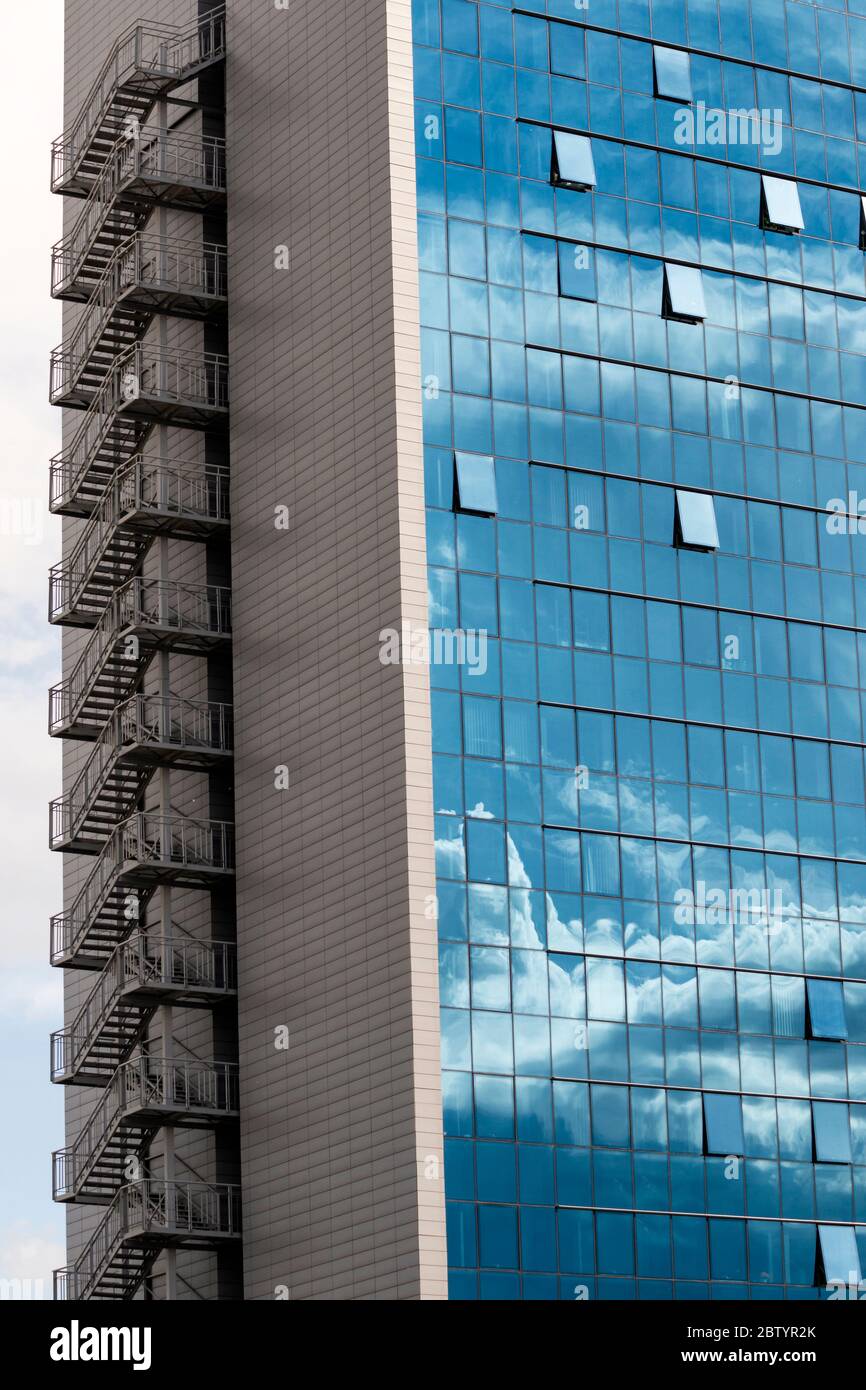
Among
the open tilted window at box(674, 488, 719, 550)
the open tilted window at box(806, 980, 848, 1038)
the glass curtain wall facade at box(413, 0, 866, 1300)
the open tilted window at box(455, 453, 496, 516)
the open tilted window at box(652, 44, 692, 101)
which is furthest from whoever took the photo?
the open tilted window at box(652, 44, 692, 101)

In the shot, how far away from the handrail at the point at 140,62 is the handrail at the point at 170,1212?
3095 cm

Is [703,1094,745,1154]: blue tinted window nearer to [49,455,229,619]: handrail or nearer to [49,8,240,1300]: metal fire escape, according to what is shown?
[49,8,240,1300]: metal fire escape

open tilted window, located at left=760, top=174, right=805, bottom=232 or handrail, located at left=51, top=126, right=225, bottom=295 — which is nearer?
open tilted window, located at left=760, top=174, right=805, bottom=232

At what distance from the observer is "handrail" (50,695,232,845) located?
7269 cm

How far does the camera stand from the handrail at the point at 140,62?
7819 cm

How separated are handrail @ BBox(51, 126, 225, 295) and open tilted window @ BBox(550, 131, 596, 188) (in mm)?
10714

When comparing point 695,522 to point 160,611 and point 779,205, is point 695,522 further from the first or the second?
point 160,611

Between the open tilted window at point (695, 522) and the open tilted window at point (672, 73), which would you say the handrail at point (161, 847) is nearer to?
the open tilted window at point (695, 522)

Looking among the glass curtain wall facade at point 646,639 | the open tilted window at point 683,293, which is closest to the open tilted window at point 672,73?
the glass curtain wall facade at point 646,639

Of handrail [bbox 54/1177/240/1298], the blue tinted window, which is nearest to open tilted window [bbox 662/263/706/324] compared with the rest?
the blue tinted window

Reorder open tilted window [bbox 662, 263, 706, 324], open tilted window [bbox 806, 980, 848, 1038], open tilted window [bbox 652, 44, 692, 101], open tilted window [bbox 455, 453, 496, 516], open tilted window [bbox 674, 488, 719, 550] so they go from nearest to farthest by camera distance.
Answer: open tilted window [bbox 455, 453, 496, 516], open tilted window [bbox 806, 980, 848, 1038], open tilted window [bbox 674, 488, 719, 550], open tilted window [bbox 662, 263, 706, 324], open tilted window [bbox 652, 44, 692, 101]

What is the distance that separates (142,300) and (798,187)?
19.2 metres

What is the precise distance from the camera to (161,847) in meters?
71.8
